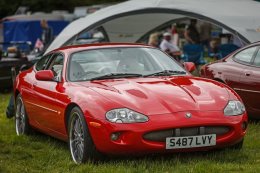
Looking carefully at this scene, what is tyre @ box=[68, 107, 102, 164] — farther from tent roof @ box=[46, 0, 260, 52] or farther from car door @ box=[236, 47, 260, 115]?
tent roof @ box=[46, 0, 260, 52]

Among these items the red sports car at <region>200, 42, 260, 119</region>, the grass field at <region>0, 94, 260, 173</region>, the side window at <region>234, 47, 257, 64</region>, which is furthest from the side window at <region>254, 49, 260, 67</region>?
the grass field at <region>0, 94, 260, 173</region>

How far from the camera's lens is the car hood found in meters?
6.21

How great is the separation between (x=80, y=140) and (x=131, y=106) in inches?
29.2

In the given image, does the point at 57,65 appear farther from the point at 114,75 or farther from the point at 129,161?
the point at 129,161

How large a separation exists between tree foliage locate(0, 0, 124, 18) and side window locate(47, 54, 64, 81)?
45.6 meters

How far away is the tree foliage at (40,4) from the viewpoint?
53.6 metres

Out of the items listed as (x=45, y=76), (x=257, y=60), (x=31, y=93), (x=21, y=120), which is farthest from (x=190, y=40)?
(x=45, y=76)

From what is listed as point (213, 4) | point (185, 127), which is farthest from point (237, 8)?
point (185, 127)

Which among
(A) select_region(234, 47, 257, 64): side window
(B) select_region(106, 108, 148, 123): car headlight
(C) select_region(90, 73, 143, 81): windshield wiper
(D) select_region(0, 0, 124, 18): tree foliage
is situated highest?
(C) select_region(90, 73, 143, 81): windshield wiper

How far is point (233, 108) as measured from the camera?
6.45 metres

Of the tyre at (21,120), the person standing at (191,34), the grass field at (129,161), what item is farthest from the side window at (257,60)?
the person standing at (191,34)

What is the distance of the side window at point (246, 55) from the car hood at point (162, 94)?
2.42 meters

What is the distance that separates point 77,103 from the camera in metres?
6.53

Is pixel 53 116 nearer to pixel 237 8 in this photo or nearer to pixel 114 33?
pixel 237 8
